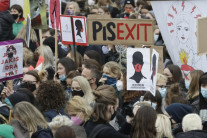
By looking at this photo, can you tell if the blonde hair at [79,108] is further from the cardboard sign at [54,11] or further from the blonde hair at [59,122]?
the cardboard sign at [54,11]

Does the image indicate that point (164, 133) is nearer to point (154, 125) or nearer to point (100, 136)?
point (154, 125)

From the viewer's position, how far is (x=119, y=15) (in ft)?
56.9

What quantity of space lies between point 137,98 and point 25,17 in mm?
5114

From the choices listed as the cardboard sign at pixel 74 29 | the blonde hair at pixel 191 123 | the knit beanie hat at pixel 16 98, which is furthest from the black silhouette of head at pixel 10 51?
the blonde hair at pixel 191 123

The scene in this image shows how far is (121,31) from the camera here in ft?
34.4

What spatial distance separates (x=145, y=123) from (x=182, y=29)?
4.73 m

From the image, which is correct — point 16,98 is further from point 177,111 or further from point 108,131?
point 177,111

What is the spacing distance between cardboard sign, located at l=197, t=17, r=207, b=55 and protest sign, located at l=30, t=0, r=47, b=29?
502 cm

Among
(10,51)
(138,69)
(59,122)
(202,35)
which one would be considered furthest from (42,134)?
(202,35)

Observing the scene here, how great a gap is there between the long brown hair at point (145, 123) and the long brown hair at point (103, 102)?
1.19 ft

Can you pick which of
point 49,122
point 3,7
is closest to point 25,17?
point 3,7

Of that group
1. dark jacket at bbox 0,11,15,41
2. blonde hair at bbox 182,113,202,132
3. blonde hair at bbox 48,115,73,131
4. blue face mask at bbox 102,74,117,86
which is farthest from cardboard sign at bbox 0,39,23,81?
dark jacket at bbox 0,11,15,41

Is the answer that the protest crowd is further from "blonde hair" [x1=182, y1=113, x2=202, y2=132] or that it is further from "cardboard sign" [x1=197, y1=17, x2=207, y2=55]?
"cardboard sign" [x1=197, y1=17, x2=207, y2=55]

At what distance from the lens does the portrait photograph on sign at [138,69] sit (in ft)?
30.1
